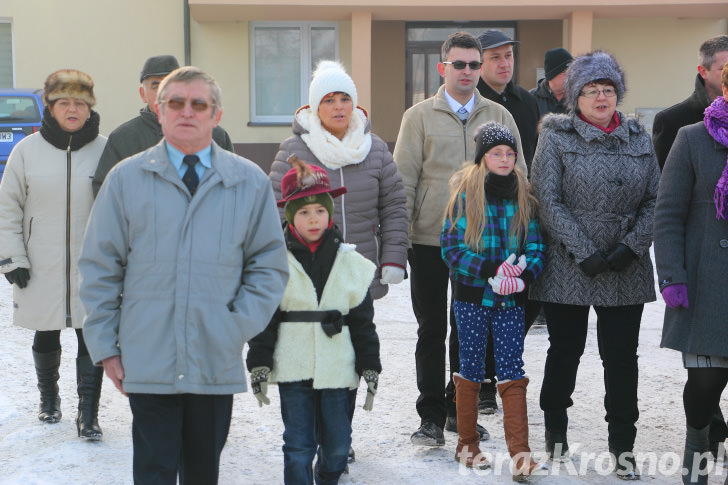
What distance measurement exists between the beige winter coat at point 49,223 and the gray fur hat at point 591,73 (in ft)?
8.64

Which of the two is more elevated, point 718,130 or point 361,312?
point 718,130

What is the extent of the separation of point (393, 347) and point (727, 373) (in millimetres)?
3391

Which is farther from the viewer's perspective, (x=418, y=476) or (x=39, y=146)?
(x=39, y=146)

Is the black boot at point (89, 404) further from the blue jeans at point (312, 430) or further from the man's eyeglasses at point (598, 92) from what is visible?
the man's eyeglasses at point (598, 92)

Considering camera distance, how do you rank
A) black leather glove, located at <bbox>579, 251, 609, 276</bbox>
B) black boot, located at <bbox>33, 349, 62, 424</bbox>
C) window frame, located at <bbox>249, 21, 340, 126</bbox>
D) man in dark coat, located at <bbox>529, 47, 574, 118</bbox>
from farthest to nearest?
window frame, located at <bbox>249, 21, 340, 126</bbox> < man in dark coat, located at <bbox>529, 47, 574, 118</bbox> < black boot, located at <bbox>33, 349, 62, 424</bbox> < black leather glove, located at <bbox>579, 251, 609, 276</bbox>

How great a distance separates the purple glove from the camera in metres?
4.24

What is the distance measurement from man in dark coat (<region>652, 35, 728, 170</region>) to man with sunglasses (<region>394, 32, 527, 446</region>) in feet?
2.78

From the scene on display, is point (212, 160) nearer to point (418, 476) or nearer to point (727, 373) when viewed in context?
point (418, 476)

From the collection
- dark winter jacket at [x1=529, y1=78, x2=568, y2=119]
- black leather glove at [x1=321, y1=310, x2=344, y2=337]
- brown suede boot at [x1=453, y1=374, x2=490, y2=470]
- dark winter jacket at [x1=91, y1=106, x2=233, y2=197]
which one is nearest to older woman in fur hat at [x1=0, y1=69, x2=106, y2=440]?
dark winter jacket at [x1=91, y1=106, x2=233, y2=197]

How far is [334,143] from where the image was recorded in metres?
4.71

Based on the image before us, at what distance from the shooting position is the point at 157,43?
17.0m

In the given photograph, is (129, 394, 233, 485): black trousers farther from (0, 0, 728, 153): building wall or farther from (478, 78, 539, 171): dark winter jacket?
(0, 0, 728, 153): building wall

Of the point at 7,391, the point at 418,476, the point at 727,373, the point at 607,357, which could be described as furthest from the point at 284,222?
the point at 7,391

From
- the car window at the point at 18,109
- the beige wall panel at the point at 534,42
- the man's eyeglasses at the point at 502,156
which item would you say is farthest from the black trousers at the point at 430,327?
the beige wall panel at the point at 534,42
